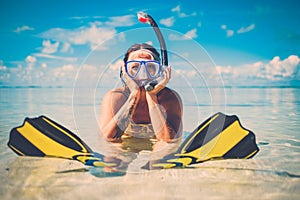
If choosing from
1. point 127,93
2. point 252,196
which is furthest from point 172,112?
point 252,196

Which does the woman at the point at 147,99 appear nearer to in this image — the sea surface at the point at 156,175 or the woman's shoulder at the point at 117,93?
the woman's shoulder at the point at 117,93

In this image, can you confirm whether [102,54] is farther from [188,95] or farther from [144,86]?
[188,95]

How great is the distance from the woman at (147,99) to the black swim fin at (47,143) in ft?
1.16

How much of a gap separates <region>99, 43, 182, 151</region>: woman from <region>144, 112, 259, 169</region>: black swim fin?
390mm

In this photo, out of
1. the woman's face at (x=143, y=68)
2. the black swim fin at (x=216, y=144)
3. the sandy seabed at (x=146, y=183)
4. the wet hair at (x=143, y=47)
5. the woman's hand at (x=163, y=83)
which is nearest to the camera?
the sandy seabed at (x=146, y=183)

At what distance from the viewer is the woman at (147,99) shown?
9.05 ft

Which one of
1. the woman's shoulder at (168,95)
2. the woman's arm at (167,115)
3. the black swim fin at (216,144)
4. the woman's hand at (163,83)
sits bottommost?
the black swim fin at (216,144)

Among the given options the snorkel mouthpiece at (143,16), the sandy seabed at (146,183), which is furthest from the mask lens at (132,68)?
the sandy seabed at (146,183)

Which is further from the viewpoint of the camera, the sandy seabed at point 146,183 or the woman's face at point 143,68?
the woman's face at point 143,68

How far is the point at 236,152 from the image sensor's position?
2494 millimetres

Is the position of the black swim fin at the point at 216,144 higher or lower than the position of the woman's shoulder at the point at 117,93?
lower

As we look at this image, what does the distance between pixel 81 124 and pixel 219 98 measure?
1279mm

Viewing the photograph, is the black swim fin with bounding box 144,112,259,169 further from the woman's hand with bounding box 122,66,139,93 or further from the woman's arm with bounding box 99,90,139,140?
the woman's hand with bounding box 122,66,139,93

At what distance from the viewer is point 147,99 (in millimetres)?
2898
